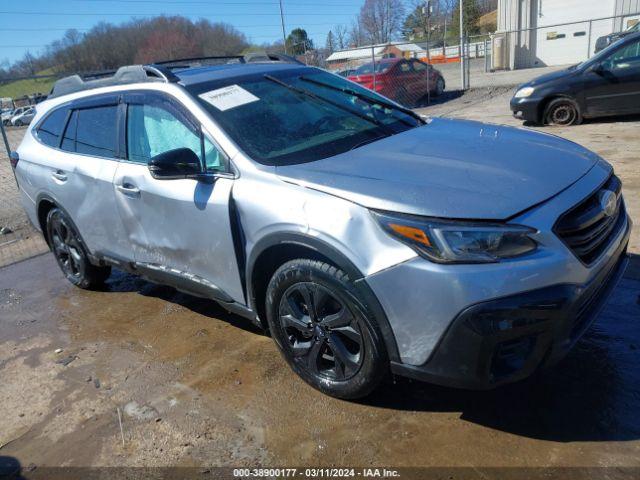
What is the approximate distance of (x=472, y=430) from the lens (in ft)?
8.65

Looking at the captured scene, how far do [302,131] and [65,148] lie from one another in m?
2.36

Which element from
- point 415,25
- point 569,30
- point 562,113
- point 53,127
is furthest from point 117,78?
point 415,25

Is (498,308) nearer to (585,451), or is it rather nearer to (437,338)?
(437,338)

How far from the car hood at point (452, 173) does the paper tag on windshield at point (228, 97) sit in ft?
2.42

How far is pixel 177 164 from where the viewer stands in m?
3.15

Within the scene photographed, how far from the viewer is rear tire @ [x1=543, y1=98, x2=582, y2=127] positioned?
9.78 meters

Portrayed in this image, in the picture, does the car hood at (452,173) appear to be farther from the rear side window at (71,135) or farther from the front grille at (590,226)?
the rear side window at (71,135)

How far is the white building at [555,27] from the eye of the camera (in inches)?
938

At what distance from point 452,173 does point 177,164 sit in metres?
1.58

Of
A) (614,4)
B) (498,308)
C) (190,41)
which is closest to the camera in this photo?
(498,308)

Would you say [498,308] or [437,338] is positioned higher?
[498,308]

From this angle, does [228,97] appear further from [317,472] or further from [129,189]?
[317,472]

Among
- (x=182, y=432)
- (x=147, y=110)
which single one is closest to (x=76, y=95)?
(x=147, y=110)

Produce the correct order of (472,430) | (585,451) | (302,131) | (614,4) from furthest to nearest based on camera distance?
(614,4) < (302,131) < (472,430) < (585,451)
